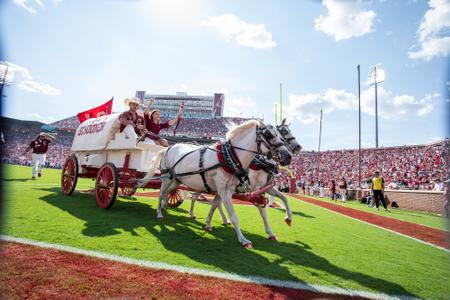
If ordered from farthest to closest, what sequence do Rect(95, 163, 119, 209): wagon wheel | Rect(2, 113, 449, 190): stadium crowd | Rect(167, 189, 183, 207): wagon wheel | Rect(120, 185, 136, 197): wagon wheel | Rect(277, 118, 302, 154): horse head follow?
Rect(2, 113, 449, 190): stadium crowd → Rect(167, 189, 183, 207): wagon wheel → Rect(120, 185, 136, 197): wagon wheel → Rect(95, 163, 119, 209): wagon wheel → Rect(277, 118, 302, 154): horse head

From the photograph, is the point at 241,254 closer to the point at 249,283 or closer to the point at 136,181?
the point at 249,283

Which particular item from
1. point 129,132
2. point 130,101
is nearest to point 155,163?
point 129,132

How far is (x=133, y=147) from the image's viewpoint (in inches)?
254

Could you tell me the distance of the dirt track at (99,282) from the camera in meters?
2.48

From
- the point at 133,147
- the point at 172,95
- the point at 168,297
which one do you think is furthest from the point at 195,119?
Result: the point at 168,297

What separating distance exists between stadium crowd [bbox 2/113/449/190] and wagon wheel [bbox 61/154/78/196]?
14.1m

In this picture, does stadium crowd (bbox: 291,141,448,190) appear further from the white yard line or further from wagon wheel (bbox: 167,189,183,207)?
the white yard line

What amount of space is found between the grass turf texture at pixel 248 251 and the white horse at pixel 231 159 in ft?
2.36

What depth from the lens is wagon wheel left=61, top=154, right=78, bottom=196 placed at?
7595mm

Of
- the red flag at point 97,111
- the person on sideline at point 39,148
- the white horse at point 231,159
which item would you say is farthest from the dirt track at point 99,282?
the person on sideline at point 39,148

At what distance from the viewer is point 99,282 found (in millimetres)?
2725

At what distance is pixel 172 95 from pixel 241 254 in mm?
76144

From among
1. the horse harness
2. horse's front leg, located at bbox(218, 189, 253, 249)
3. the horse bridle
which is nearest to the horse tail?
the horse harness

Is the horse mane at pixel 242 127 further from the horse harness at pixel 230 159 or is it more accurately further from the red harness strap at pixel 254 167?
the red harness strap at pixel 254 167
